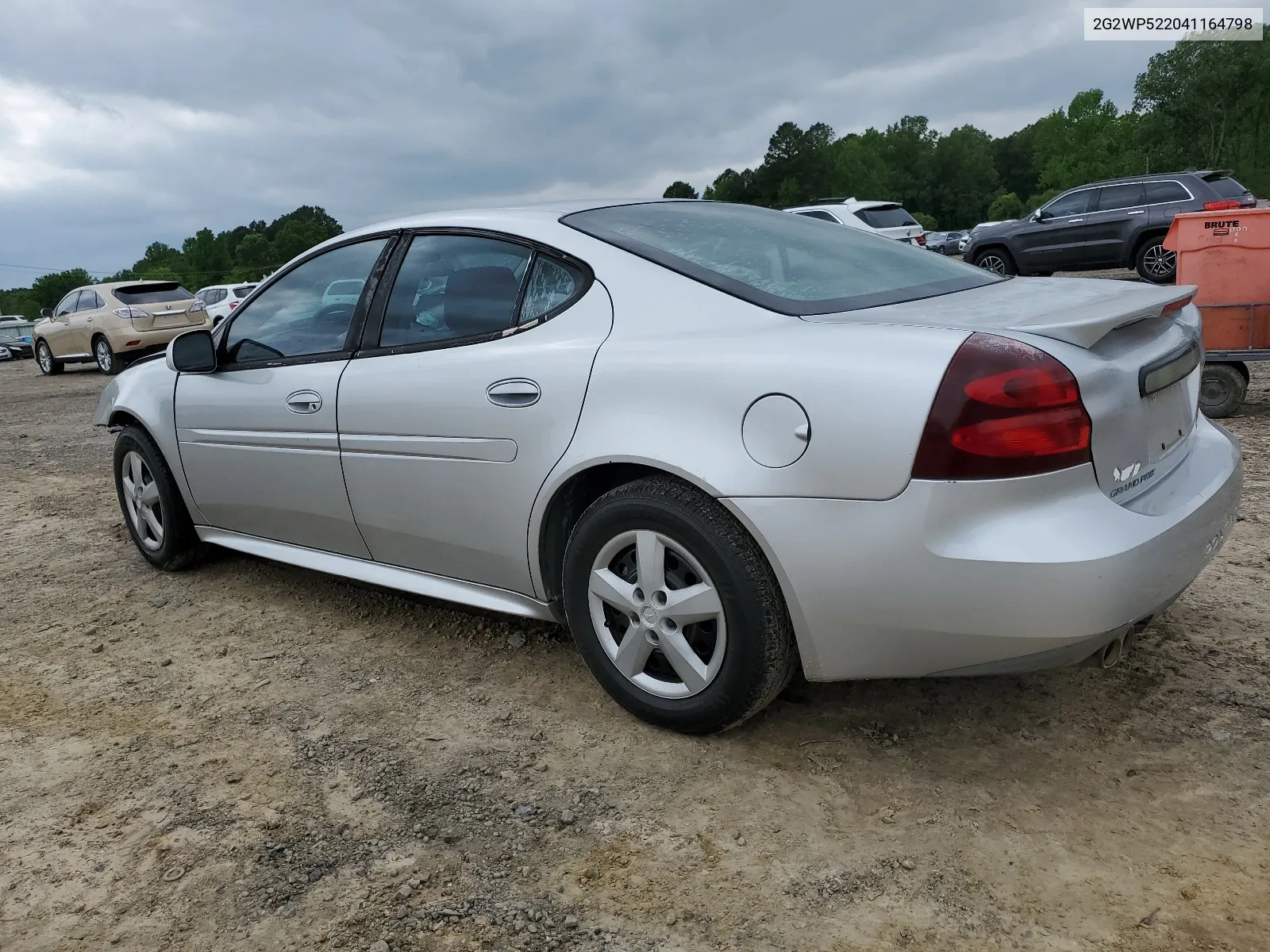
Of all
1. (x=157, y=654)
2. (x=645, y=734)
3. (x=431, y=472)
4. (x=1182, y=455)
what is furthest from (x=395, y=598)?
(x=1182, y=455)

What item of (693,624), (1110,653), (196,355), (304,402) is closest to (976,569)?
(1110,653)

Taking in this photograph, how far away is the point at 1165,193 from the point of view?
13.6 metres

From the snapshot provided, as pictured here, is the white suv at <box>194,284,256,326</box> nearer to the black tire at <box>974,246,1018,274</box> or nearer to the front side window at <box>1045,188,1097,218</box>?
the black tire at <box>974,246,1018,274</box>

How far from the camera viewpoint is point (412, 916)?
206cm

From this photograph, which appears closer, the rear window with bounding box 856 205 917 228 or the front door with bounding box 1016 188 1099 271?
the front door with bounding box 1016 188 1099 271

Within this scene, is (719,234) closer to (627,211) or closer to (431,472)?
(627,211)

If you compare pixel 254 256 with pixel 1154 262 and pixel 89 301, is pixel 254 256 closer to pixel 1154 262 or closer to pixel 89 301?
pixel 89 301

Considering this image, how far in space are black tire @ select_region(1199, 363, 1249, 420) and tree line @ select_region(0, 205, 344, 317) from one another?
89.4 meters

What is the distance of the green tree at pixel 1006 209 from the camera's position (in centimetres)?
8881

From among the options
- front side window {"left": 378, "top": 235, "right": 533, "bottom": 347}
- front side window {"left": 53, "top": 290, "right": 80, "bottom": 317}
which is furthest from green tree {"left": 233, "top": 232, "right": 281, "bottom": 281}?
front side window {"left": 378, "top": 235, "right": 533, "bottom": 347}

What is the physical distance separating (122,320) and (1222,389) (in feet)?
50.4

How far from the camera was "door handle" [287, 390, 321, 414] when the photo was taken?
3.37 m

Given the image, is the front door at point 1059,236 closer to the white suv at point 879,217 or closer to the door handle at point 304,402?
the white suv at point 879,217

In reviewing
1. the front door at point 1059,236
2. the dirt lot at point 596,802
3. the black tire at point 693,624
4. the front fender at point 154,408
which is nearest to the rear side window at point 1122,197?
the front door at point 1059,236
